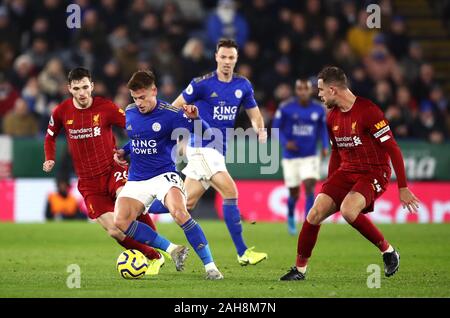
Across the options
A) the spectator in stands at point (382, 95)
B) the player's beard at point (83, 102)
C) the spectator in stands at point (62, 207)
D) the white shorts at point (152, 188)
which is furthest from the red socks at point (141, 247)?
the spectator in stands at point (382, 95)

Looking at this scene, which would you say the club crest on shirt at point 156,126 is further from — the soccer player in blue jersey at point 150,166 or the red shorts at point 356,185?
the red shorts at point 356,185

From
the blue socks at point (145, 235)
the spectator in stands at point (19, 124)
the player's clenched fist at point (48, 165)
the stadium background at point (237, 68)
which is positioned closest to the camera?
the blue socks at point (145, 235)

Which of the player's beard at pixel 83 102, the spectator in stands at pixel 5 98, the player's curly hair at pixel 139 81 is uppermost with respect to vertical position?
the spectator in stands at pixel 5 98

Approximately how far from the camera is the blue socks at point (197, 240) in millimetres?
10070

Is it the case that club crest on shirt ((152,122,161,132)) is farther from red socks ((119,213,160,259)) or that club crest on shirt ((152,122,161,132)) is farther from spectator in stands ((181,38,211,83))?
spectator in stands ((181,38,211,83))

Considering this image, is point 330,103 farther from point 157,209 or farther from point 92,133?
point 157,209

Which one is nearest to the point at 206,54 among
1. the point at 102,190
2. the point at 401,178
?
the point at 102,190

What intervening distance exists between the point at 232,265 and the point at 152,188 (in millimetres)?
1902

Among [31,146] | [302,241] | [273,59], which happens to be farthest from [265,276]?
[273,59]

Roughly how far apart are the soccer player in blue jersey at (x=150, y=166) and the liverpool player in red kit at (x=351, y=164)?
3.50ft

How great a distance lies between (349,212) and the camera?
390 inches

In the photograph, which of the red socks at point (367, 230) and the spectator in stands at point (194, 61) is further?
the spectator in stands at point (194, 61)

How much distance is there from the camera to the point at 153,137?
10398 millimetres

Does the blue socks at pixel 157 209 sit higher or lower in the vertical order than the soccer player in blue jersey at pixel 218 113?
lower
